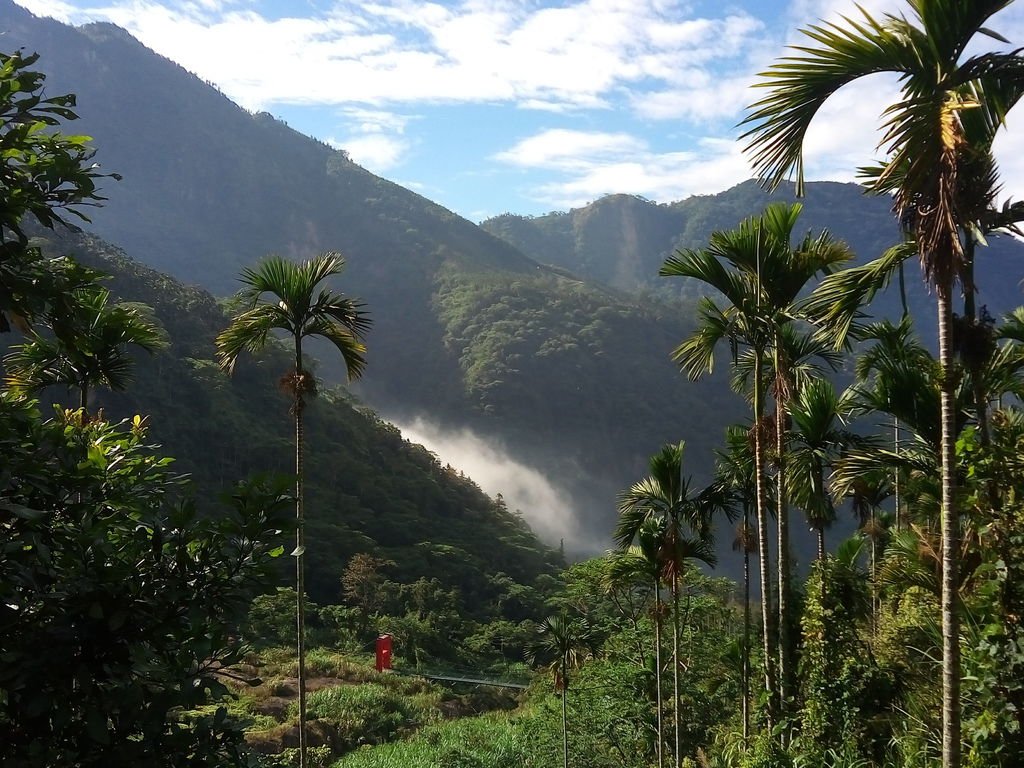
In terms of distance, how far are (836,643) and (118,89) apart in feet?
535

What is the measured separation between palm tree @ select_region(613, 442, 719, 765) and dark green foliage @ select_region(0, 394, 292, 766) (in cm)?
755

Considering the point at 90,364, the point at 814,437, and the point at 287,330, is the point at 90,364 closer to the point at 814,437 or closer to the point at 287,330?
the point at 287,330

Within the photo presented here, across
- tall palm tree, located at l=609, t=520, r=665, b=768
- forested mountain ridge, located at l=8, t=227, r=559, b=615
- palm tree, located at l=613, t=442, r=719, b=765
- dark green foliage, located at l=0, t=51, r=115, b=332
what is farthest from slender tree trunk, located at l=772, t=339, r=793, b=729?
forested mountain ridge, located at l=8, t=227, r=559, b=615

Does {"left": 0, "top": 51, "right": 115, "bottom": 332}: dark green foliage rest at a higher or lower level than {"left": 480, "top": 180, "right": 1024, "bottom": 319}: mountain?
lower

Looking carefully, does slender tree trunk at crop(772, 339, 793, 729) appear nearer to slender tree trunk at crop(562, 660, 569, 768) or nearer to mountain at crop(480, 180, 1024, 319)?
slender tree trunk at crop(562, 660, 569, 768)

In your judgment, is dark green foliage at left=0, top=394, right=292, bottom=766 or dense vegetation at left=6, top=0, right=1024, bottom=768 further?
dense vegetation at left=6, top=0, right=1024, bottom=768

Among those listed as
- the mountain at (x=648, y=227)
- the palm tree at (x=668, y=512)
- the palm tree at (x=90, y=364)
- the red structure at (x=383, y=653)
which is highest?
the mountain at (x=648, y=227)

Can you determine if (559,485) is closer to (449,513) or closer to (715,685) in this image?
(449,513)

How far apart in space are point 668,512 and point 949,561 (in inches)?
233

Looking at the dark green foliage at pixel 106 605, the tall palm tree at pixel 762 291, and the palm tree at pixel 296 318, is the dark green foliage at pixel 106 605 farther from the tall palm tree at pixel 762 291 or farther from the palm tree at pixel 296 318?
the tall palm tree at pixel 762 291

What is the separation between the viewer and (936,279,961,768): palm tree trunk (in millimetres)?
3547

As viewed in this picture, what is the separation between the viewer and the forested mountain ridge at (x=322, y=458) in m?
37.1

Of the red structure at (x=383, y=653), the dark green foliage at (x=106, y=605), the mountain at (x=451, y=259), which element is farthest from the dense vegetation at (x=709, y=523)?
the mountain at (x=451, y=259)

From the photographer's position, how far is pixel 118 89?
14050 cm
